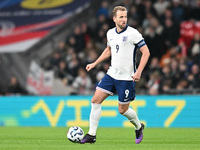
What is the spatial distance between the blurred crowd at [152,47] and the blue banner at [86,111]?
0.84 m

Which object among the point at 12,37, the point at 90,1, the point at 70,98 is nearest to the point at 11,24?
the point at 12,37

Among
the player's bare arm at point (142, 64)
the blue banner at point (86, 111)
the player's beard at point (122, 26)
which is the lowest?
the blue banner at point (86, 111)

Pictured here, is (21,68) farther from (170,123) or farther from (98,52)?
(170,123)

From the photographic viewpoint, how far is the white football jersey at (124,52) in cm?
880

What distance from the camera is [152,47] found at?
1741 cm

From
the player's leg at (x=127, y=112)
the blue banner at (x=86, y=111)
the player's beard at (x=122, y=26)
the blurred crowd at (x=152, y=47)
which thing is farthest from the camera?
the blurred crowd at (x=152, y=47)

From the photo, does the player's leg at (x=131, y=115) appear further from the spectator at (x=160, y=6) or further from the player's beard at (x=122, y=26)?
the spectator at (x=160, y=6)

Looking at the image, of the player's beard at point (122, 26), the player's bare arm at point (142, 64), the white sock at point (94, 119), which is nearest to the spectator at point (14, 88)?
the white sock at point (94, 119)

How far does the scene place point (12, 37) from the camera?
20078 millimetres

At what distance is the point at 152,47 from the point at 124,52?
28.5 feet

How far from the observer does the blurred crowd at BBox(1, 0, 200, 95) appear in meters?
16.0

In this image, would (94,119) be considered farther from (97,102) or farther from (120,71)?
(120,71)

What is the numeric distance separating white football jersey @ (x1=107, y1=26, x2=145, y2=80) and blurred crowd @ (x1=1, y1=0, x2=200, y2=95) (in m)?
6.84

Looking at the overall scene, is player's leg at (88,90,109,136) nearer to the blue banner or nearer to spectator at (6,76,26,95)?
the blue banner
